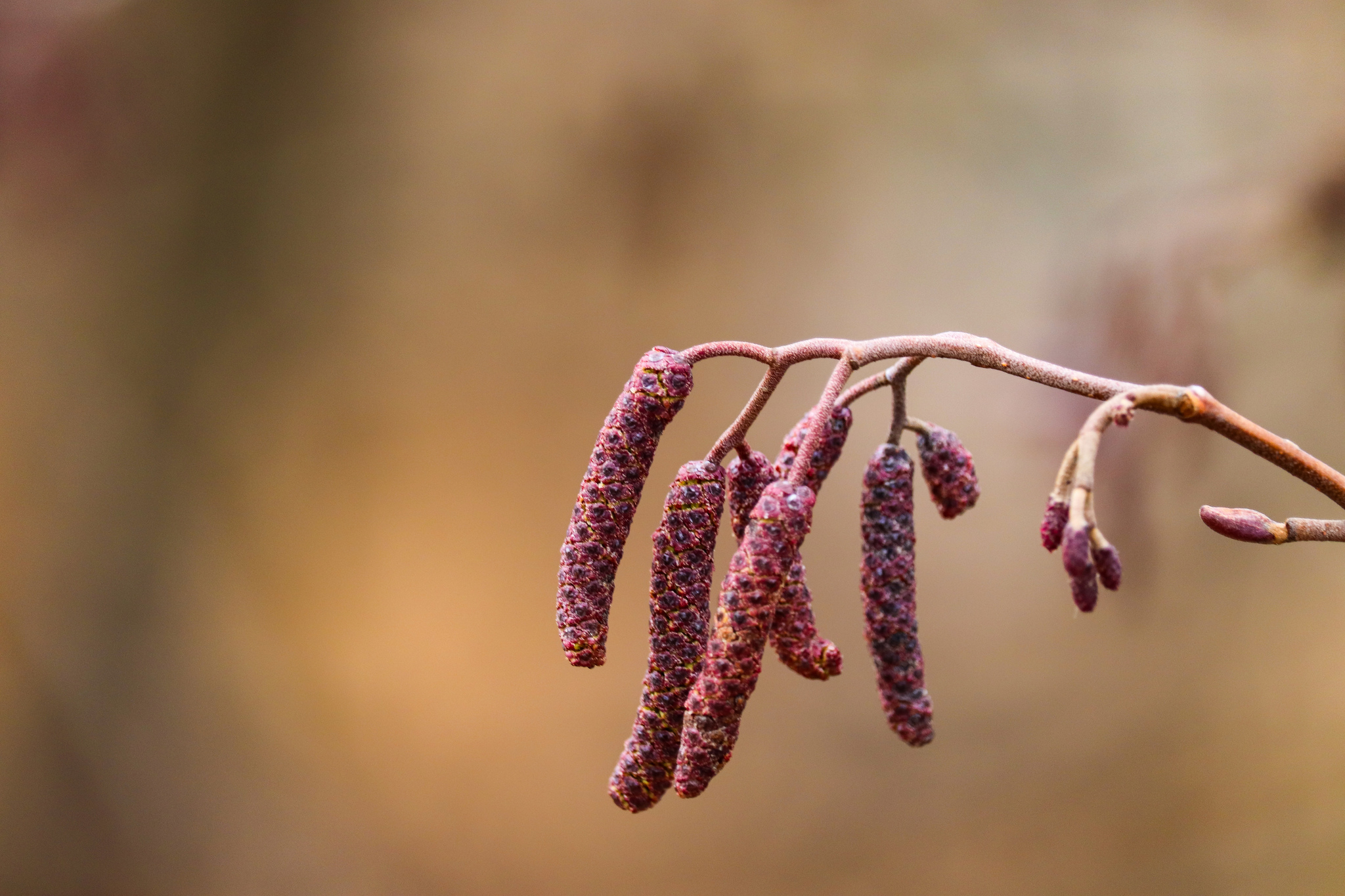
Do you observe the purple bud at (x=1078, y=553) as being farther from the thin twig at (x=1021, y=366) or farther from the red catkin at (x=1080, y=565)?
the thin twig at (x=1021, y=366)

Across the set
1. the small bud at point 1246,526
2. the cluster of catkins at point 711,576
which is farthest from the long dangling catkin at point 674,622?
the small bud at point 1246,526

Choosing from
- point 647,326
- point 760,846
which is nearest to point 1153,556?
point 760,846

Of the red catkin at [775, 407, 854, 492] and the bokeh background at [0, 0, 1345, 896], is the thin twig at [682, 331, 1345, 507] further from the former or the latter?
the bokeh background at [0, 0, 1345, 896]

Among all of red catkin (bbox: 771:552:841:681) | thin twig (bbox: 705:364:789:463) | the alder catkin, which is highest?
thin twig (bbox: 705:364:789:463)

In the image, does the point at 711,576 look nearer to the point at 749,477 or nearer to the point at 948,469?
the point at 749,477

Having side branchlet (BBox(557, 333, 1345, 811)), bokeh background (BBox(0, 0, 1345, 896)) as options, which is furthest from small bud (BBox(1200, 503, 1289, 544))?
bokeh background (BBox(0, 0, 1345, 896))
